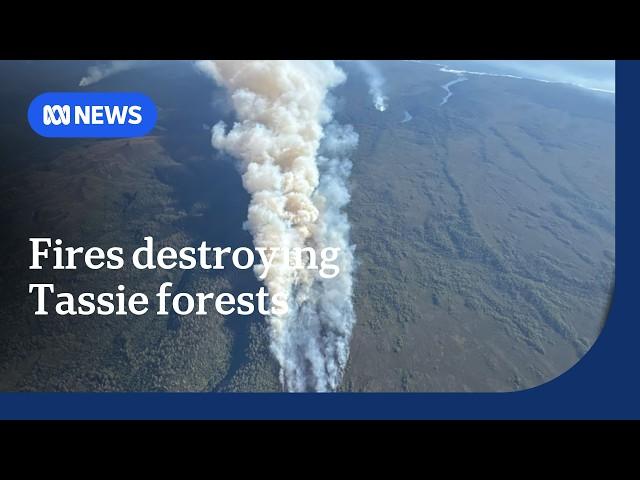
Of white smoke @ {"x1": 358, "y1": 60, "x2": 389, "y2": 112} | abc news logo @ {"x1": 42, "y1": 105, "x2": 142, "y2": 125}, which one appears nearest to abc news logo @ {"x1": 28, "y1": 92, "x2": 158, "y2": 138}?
abc news logo @ {"x1": 42, "y1": 105, "x2": 142, "y2": 125}

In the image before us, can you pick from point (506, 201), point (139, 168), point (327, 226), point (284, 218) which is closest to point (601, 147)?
point (506, 201)

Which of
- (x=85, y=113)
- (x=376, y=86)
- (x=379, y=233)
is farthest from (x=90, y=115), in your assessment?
(x=376, y=86)

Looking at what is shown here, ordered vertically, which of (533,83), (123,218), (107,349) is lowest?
(107,349)

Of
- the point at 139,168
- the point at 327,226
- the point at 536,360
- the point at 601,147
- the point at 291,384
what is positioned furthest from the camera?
the point at 601,147

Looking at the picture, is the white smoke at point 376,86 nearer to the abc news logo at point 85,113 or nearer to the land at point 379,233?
the land at point 379,233

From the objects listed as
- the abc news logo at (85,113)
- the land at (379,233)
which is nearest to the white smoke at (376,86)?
the land at (379,233)

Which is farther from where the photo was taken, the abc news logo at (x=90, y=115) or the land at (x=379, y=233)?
the land at (x=379, y=233)

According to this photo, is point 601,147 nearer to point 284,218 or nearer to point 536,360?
point 536,360

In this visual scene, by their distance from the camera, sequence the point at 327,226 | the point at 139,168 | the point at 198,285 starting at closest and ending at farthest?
the point at 198,285
the point at 327,226
the point at 139,168
